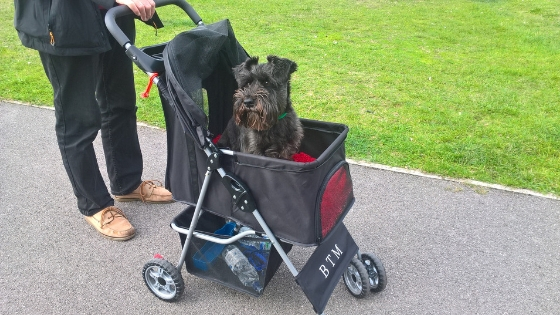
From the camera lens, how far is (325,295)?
2.92 m

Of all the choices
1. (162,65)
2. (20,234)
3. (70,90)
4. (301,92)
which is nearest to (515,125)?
(301,92)

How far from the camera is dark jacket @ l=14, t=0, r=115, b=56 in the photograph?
3.11 metres

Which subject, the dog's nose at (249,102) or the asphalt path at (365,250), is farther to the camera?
the asphalt path at (365,250)

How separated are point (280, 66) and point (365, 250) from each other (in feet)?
5.26

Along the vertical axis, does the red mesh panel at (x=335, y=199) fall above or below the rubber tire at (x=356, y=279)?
above

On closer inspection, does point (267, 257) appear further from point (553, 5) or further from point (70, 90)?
point (553, 5)

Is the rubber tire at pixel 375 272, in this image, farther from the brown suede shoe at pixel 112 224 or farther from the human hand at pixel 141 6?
the human hand at pixel 141 6

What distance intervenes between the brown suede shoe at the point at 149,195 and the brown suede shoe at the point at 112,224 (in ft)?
1.25

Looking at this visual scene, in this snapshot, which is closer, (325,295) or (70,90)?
(325,295)

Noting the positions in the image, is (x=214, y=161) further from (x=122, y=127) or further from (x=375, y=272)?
(x=122, y=127)

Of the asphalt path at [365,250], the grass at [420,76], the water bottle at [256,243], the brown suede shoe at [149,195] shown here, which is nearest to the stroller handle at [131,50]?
the water bottle at [256,243]

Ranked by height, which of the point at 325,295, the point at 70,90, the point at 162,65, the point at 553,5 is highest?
the point at 162,65

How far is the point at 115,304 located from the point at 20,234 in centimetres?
129

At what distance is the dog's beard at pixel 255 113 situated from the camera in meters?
3.07
